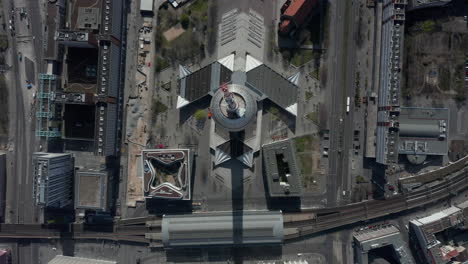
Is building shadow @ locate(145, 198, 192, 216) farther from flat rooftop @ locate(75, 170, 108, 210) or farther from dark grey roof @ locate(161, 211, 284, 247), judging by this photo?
flat rooftop @ locate(75, 170, 108, 210)

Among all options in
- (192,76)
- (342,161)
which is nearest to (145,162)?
(192,76)

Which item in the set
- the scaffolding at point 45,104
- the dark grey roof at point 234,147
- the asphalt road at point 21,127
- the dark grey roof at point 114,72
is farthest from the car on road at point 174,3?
the dark grey roof at point 234,147

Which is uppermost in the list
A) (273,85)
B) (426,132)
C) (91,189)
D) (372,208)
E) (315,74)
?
(315,74)

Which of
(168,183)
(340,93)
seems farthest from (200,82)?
(340,93)

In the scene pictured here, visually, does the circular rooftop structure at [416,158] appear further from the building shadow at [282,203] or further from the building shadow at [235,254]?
the building shadow at [235,254]

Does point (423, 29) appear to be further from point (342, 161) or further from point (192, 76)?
point (192, 76)

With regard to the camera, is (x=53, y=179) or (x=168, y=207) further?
(x=168, y=207)

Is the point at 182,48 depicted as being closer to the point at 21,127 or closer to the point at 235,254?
the point at 21,127
